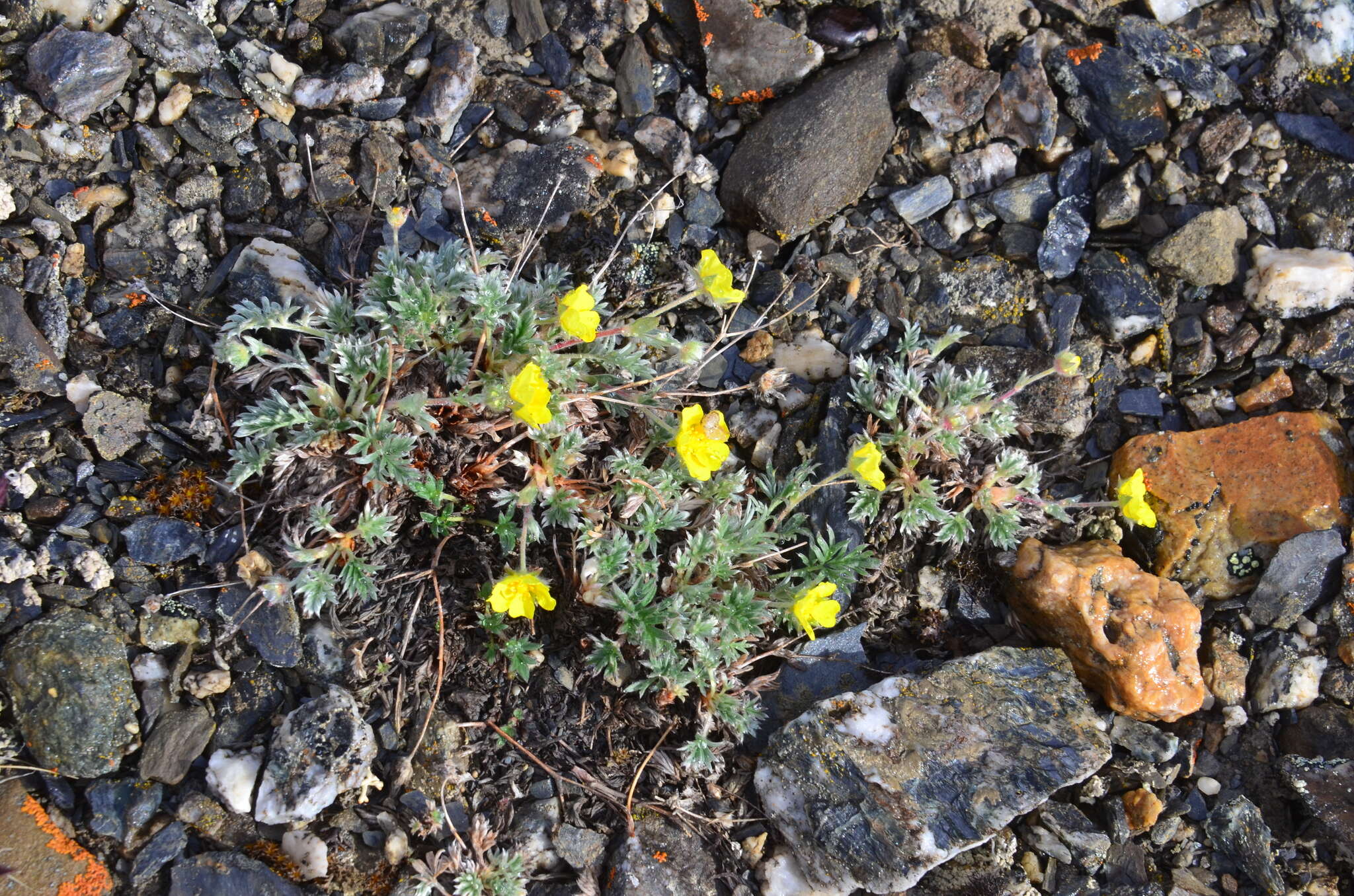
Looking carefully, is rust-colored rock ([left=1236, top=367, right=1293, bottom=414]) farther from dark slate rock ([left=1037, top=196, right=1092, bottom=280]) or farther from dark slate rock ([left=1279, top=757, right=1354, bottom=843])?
dark slate rock ([left=1279, top=757, right=1354, bottom=843])

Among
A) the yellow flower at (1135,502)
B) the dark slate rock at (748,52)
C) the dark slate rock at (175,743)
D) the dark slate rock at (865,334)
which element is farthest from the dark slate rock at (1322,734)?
the dark slate rock at (175,743)

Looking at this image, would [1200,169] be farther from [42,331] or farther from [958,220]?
[42,331]

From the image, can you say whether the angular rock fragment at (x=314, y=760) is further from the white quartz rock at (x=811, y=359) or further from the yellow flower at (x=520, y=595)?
the white quartz rock at (x=811, y=359)

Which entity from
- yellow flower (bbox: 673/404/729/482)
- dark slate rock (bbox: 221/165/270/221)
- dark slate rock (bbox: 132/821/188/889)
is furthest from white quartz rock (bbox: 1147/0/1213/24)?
dark slate rock (bbox: 132/821/188/889)

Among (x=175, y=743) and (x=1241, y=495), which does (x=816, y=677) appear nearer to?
(x=1241, y=495)

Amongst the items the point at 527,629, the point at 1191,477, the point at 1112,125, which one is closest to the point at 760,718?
the point at 527,629

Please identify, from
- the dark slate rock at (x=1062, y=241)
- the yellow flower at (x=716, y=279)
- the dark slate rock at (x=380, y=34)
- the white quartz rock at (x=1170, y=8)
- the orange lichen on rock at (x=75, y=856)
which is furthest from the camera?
the white quartz rock at (x=1170, y=8)
